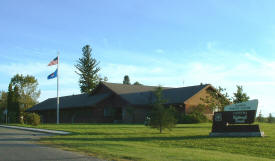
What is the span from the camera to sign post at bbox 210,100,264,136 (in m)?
19.1

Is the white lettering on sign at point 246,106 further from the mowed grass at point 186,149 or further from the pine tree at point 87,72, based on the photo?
the pine tree at point 87,72

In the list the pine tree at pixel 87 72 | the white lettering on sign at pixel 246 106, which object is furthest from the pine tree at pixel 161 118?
the pine tree at pixel 87 72

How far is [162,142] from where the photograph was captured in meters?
17.2

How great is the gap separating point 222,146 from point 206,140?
2.13 meters

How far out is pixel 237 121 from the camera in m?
19.9

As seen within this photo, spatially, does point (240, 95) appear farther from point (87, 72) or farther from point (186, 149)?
point (87, 72)

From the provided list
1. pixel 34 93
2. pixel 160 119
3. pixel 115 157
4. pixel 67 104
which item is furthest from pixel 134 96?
pixel 34 93

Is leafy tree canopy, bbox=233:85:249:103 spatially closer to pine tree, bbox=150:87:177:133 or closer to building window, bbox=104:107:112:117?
pine tree, bbox=150:87:177:133

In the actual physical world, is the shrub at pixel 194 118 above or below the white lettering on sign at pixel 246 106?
below

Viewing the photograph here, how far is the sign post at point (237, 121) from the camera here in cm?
1909

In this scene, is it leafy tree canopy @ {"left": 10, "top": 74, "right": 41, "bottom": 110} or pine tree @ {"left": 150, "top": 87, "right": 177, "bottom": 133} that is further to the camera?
leafy tree canopy @ {"left": 10, "top": 74, "right": 41, "bottom": 110}

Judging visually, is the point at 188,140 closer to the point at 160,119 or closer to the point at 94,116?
the point at 160,119

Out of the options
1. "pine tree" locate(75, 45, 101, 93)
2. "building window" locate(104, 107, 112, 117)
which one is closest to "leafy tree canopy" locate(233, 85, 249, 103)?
"building window" locate(104, 107, 112, 117)

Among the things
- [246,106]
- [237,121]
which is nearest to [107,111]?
[237,121]
